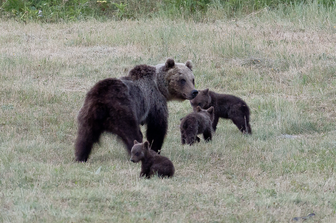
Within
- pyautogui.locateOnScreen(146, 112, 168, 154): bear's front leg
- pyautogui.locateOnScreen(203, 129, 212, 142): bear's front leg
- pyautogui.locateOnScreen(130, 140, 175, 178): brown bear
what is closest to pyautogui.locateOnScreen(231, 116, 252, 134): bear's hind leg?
pyautogui.locateOnScreen(203, 129, 212, 142): bear's front leg

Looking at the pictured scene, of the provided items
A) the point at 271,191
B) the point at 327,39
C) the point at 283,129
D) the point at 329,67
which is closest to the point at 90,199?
the point at 271,191

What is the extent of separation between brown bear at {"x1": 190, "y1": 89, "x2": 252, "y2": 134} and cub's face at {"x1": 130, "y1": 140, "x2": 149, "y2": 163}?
385cm

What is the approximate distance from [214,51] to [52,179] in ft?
34.5

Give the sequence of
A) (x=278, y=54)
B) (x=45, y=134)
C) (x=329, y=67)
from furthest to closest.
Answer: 1. (x=278, y=54)
2. (x=329, y=67)
3. (x=45, y=134)

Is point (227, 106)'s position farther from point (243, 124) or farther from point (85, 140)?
point (85, 140)

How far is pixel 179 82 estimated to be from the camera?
9.34 m

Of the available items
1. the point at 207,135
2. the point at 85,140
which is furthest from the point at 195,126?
the point at 85,140

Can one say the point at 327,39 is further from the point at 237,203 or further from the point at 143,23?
the point at 237,203

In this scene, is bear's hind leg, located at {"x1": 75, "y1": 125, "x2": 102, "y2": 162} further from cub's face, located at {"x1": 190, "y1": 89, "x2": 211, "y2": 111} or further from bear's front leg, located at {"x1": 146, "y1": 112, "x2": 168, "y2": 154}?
cub's face, located at {"x1": 190, "y1": 89, "x2": 211, "y2": 111}

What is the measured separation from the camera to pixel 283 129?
10.7 meters

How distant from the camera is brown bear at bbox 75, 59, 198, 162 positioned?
25.2ft

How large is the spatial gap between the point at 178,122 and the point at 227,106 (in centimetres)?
133

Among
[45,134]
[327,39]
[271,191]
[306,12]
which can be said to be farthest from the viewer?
[306,12]

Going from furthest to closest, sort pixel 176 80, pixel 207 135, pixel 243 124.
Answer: pixel 243 124, pixel 207 135, pixel 176 80
